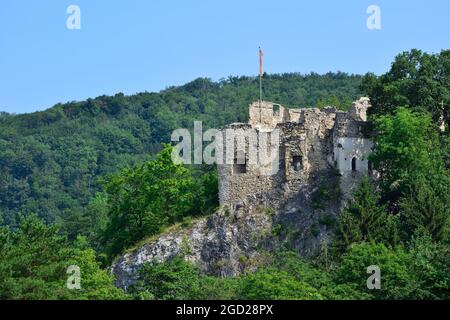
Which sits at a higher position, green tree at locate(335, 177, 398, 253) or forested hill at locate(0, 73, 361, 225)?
forested hill at locate(0, 73, 361, 225)

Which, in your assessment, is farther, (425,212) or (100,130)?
(100,130)

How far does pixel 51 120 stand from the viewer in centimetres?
17112

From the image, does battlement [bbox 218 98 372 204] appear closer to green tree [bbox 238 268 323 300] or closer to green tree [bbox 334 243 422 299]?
green tree [bbox 334 243 422 299]

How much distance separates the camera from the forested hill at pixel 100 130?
141000 millimetres

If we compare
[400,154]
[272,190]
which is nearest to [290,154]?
[272,190]

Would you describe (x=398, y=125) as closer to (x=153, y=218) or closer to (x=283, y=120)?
(x=283, y=120)

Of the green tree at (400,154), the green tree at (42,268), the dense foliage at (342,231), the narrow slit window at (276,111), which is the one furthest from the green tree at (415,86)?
the green tree at (42,268)

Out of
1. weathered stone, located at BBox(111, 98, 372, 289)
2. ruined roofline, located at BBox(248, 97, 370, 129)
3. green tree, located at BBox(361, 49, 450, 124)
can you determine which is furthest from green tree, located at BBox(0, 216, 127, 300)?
green tree, located at BBox(361, 49, 450, 124)

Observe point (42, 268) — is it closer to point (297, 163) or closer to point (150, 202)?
point (150, 202)

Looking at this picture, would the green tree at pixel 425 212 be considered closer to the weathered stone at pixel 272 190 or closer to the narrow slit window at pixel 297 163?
the weathered stone at pixel 272 190

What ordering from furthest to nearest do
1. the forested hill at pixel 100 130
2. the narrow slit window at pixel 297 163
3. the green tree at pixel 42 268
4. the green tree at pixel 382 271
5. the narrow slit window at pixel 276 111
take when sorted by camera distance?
the forested hill at pixel 100 130, the narrow slit window at pixel 276 111, the narrow slit window at pixel 297 163, the green tree at pixel 382 271, the green tree at pixel 42 268

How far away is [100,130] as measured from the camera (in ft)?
523

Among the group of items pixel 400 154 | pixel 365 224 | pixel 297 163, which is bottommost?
pixel 365 224

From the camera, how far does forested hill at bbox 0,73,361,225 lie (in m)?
141
